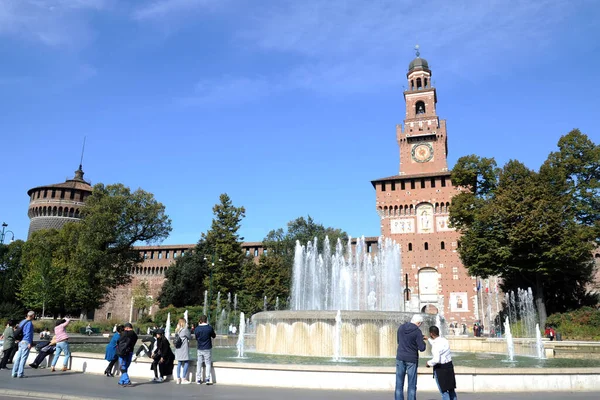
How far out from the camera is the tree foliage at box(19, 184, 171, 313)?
35469 millimetres

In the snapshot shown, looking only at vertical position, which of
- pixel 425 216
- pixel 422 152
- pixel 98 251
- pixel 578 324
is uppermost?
pixel 422 152

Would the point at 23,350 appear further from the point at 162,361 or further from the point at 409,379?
the point at 409,379

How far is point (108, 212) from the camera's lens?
35.8 metres

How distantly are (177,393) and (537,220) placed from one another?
2595cm

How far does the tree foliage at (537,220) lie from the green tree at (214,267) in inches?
723

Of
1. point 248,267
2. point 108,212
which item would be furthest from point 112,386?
point 248,267

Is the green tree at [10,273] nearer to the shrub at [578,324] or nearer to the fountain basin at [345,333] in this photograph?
the fountain basin at [345,333]

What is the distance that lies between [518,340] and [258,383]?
45.3ft

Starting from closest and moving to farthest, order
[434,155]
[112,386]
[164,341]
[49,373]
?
[112,386], [164,341], [49,373], [434,155]

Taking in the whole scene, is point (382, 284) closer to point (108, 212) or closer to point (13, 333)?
point (108, 212)

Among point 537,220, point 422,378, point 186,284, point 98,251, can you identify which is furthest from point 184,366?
point 186,284

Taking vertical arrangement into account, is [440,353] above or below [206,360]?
above

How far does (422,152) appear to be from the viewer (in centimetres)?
4866

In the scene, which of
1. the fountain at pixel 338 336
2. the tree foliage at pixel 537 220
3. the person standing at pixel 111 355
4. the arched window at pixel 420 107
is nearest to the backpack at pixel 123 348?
the person standing at pixel 111 355
